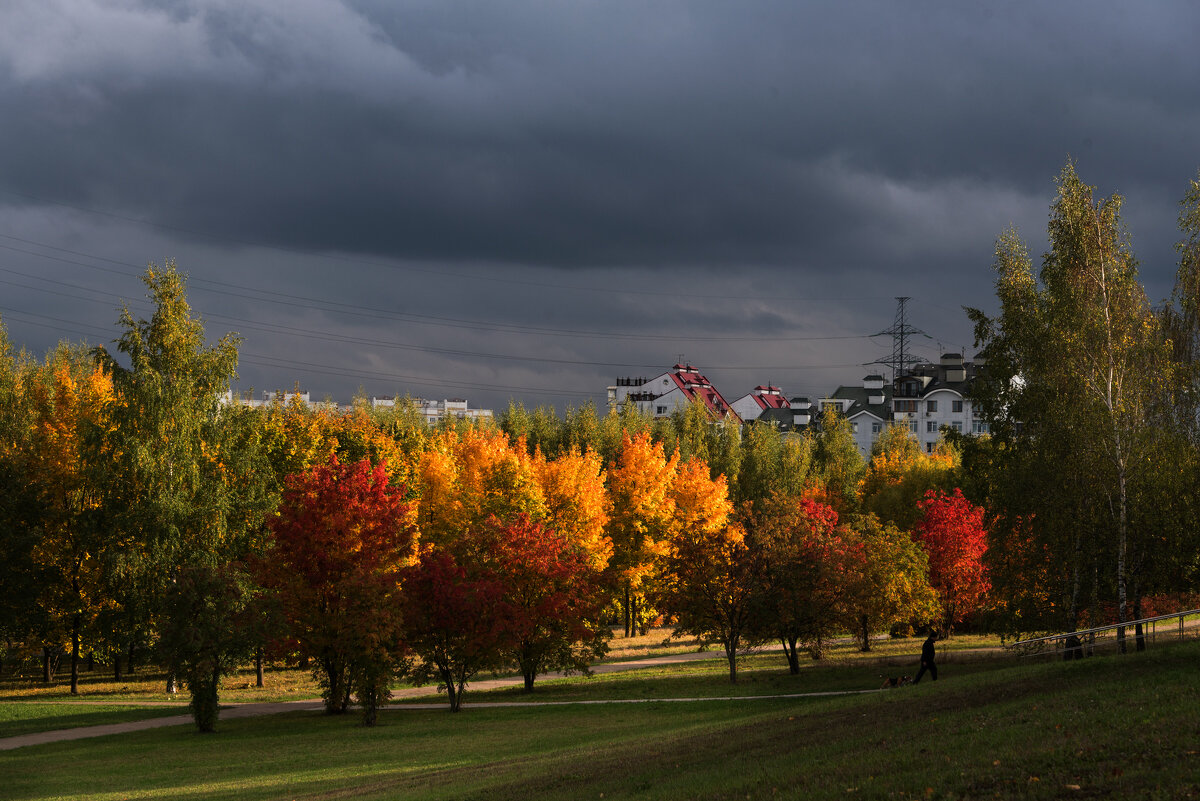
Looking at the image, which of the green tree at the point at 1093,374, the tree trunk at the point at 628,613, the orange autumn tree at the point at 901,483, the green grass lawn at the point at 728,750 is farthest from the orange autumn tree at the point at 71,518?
the orange autumn tree at the point at 901,483

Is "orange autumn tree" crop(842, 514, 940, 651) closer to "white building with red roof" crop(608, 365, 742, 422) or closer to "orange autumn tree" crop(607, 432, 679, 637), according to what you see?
"orange autumn tree" crop(607, 432, 679, 637)

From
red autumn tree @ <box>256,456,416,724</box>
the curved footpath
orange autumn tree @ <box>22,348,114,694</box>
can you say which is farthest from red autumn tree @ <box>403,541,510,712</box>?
orange autumn tree @ <box>22,348,114,694</box>

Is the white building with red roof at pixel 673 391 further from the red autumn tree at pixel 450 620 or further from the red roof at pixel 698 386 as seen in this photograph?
the red autumn tree at pixel 450 620

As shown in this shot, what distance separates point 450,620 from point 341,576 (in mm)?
5208

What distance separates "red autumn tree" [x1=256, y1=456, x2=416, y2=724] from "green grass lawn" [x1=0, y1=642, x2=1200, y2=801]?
2.55 m

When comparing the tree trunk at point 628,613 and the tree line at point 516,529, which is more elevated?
the tree line at point 516,529

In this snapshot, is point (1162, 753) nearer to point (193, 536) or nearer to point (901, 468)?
point (193, 536)

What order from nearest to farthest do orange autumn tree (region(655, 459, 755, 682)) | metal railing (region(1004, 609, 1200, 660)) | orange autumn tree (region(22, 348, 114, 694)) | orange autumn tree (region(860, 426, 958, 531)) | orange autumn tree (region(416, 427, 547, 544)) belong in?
metal railing (region(1004, 609, 1200, 660)) < orange autumn tree (region(655, 459, 755, 682)) < orange autumn tree (region(22, 348, 114, 694)) < orange autumn tree (region(416, 427, 547, 544)) < orange autumn tree (region(860, 426, 958, 531))

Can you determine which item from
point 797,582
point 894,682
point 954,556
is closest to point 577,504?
point 797,582

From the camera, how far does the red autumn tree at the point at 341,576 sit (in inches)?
1523

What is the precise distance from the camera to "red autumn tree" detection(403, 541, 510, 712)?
138ft

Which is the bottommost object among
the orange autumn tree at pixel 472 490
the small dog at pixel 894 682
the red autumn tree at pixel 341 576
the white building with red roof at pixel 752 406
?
the small dog at pixel 894 682

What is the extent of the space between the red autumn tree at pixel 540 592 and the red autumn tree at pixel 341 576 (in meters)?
5.50

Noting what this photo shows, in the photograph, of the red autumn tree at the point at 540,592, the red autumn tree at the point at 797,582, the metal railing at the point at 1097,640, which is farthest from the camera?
the red autumn tree at the point at 797,582
